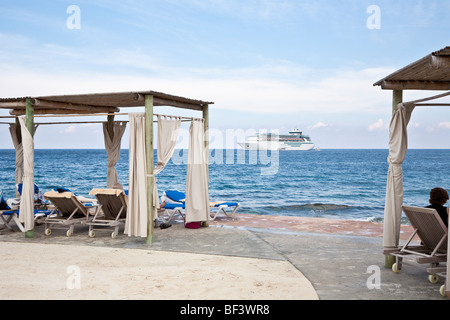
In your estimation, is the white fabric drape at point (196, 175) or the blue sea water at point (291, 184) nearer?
the white fabric drape at point (196, 175)

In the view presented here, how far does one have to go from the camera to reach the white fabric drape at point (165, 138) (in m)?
6.99

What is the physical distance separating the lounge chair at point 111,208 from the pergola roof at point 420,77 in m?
4.27

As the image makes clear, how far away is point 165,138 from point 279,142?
207 ft

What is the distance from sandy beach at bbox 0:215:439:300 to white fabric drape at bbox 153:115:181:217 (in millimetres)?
1181

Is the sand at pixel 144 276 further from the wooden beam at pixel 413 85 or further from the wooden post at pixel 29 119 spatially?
the wooden beam at pixel 413 85

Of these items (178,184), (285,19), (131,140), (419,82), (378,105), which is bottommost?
(178,184)

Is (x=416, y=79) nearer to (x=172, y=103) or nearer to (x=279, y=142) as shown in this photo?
(x=172, y=103)

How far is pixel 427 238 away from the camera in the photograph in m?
4.82

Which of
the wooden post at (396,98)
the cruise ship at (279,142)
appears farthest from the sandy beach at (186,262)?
the cruise ship at (279,142)

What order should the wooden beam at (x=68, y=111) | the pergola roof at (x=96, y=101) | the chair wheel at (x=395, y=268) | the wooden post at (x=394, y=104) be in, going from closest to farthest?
the chair wheel at (x=395, y=268) < the wooden post at (x=394, y=104) < the pergola roof at (x=96, y=101) < the wooden beam at (x=68, y=111)

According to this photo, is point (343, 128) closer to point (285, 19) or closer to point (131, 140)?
point (285, 19)
